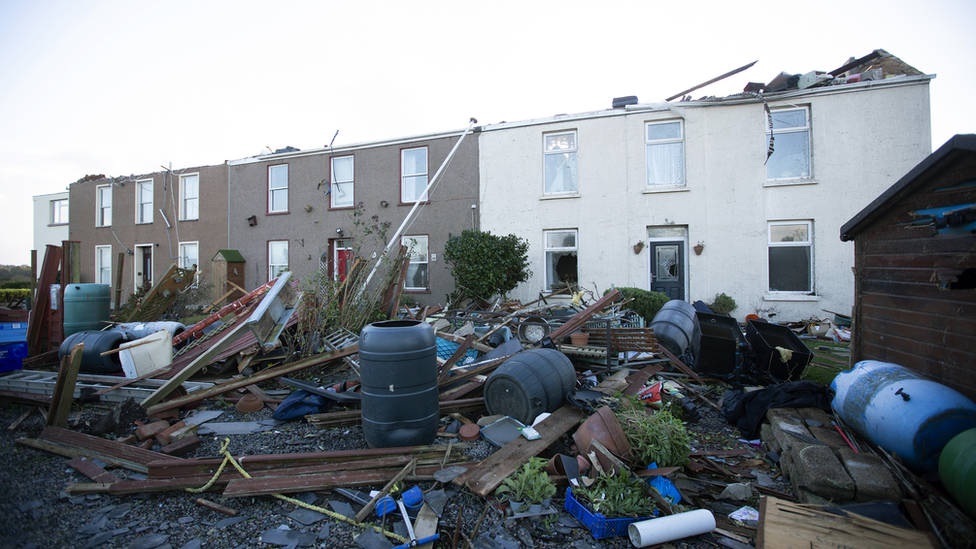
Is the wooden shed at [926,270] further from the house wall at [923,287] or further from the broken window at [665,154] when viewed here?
the broken window at [665,154]

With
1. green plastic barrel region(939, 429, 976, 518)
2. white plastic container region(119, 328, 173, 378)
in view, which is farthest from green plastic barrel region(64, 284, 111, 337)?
green plastic barrel region(939, 429, 976, 518)

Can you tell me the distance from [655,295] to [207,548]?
29.7 feet

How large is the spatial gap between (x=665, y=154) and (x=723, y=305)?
4.08 meters

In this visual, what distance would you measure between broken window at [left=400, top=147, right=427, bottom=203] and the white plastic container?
8287 mm

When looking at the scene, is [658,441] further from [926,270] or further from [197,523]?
[197,523]

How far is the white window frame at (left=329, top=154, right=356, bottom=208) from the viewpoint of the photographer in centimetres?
1388

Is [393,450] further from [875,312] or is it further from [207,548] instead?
[875,312]

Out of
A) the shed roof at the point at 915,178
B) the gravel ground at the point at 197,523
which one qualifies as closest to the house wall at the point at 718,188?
the shed roof at the point at 915,178

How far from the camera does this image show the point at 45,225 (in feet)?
65.5

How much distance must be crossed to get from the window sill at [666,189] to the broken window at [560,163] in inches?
73.0

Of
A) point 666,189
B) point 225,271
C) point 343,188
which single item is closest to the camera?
point 666,189

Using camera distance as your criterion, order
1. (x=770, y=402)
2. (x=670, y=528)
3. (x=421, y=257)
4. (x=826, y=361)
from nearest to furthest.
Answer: (x=670, y=528) → (x=770, y=402) → (x=826, y=361) → (x=421, y=257)

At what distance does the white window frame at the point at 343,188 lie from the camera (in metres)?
13.9

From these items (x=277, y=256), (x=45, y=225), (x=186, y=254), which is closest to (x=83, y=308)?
(x=277, y=256)
